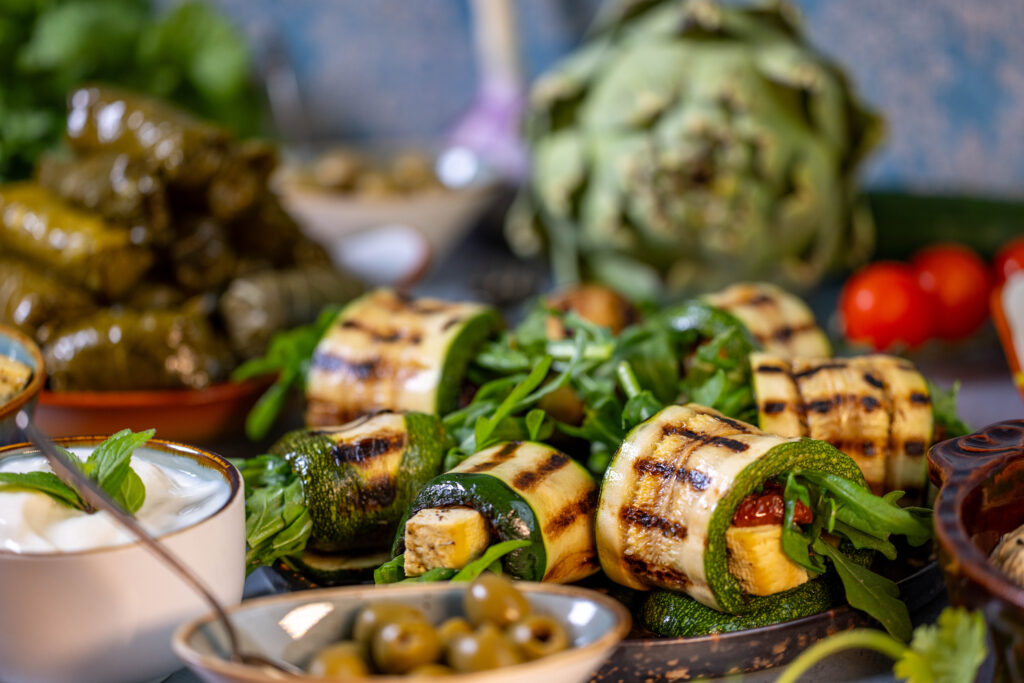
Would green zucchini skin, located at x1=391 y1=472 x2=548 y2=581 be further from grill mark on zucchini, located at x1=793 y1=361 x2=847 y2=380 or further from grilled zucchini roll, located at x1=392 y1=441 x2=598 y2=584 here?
grill mark on zucchini, located at x1=793 y1=361 x2=847 y2=380

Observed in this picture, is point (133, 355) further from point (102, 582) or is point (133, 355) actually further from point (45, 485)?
point (102, 582)

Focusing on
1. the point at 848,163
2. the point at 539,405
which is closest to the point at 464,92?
the point at 848,163

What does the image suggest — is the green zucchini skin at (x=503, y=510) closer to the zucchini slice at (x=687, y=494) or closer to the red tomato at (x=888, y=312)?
the zucchini slice at (x=687, y=494)

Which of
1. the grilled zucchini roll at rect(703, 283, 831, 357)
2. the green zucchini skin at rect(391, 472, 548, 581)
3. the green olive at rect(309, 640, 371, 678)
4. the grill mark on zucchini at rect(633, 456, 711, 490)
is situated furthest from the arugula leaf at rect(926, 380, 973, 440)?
the green olive at rect(309, 640, 371, 678)

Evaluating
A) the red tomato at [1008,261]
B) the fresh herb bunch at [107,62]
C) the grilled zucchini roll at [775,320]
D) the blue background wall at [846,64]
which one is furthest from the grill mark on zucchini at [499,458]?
the blue background wall at [846,64]

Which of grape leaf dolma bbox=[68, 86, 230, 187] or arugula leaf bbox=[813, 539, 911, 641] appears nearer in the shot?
arugula leaf bbox=[813, 539, 911, 641]

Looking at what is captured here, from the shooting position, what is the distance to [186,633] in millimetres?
690

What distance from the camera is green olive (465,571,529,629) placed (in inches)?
28.9

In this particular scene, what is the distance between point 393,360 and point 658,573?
0.49 m

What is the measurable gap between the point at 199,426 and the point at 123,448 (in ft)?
2.08

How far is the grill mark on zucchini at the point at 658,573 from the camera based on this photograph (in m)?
0.92

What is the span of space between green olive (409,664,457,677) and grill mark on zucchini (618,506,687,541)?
29cm

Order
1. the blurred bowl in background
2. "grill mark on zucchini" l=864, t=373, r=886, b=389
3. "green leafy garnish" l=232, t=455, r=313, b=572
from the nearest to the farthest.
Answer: "green leafy garnish" l=232, t=455, r=313, b=572, "grill mark on zucchini" l=864, t=373, r=886, b=389, the blurred bowl in background

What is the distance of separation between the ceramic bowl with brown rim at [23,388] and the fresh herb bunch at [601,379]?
46cm
